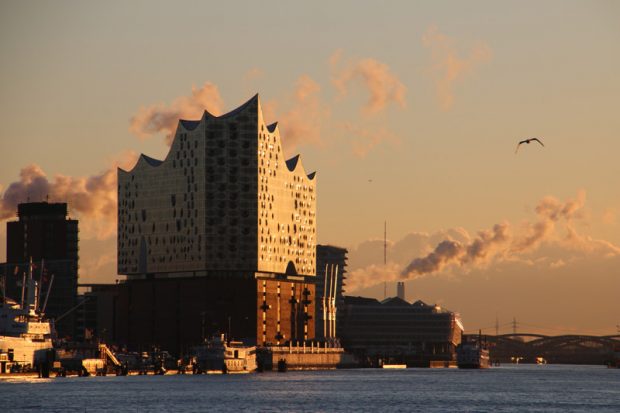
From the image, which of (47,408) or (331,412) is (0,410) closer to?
(47,408)

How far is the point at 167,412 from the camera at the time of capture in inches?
7741

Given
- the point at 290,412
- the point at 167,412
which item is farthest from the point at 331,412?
the point at 167,412

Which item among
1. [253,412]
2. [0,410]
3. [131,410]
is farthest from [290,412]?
[0,410]

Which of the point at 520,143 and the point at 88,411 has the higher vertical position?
the point at 520,143

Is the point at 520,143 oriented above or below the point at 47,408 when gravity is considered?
above

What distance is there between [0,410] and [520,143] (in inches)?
2820

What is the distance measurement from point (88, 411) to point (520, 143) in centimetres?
6298

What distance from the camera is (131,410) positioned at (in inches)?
7820

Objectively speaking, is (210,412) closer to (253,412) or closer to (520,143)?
(253,412)

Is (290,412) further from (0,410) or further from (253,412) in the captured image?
(0,410)

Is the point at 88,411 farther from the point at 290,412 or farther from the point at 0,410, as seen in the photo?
the point at 290,412

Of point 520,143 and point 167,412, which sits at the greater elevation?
point 520,143

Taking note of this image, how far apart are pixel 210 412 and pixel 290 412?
10194 mm

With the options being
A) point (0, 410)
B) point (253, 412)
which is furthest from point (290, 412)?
point (0, 410)
